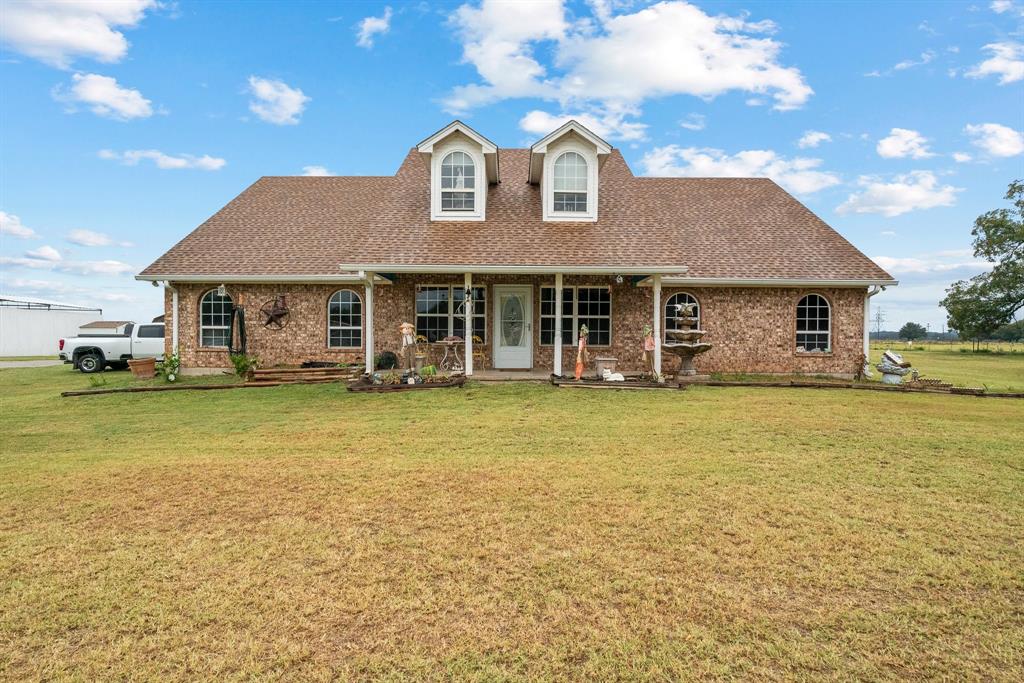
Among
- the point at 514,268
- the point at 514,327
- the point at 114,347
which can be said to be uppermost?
the point at 514,268

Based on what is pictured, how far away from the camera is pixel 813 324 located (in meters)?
14.9

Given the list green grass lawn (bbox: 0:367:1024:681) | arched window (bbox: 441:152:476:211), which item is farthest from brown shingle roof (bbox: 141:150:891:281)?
green grass lawn (bbox: 0:367:1024:681)

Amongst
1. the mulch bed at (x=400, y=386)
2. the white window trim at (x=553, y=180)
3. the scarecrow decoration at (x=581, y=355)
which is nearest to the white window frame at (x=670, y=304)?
the scarecrow decoration at (x=581, y=355)

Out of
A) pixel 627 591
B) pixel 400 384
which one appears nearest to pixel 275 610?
pixel 627 591

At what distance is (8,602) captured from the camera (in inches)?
131

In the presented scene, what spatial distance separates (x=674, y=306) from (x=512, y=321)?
4.62 m

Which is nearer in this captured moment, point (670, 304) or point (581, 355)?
point (581, 355)

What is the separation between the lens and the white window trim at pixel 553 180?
14.2 m

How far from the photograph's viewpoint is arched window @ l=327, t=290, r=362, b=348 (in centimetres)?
1512

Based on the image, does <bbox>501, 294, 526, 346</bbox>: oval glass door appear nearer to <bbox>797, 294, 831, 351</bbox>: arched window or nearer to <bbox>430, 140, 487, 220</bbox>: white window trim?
<bbox>430, 140, 487, 220</bbox>: white window trim

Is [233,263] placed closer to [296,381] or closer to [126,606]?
[296,381]

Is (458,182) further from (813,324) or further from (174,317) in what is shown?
(813,324)

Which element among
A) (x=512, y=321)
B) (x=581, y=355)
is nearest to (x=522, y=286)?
(x=512, y=321)

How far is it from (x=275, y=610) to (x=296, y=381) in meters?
11.0
